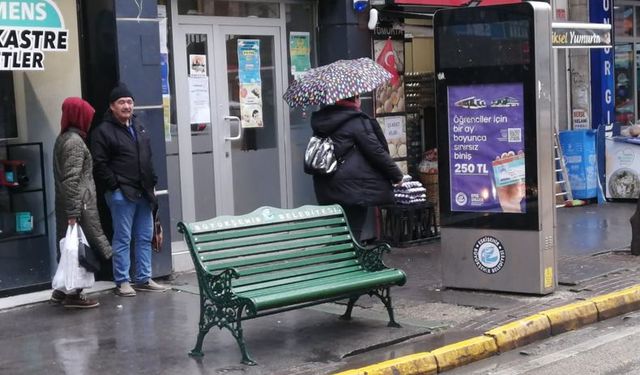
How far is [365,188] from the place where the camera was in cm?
838

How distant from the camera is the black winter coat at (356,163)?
835 cm

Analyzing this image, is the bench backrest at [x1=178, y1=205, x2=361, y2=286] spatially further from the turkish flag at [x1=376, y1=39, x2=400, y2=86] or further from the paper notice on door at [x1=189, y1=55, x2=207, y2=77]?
the turkish flag at [x1=376, y1=39, x2=400, y2=86]

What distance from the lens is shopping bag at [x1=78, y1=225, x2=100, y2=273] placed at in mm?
7895

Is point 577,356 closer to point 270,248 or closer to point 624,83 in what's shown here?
point 270,248

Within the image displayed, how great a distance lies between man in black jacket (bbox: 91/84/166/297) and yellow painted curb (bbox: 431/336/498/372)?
124 inches

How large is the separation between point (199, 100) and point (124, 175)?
72.3 inches

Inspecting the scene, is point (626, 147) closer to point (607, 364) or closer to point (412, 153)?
point (412, 153)

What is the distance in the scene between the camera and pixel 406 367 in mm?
6418

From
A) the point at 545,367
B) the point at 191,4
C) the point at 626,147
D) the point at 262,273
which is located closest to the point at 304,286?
the point at 262,273

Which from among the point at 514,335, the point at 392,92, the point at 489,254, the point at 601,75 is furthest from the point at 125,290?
the point at 601,75

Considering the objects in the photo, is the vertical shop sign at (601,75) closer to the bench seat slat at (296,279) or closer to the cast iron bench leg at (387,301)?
the cast iron bench leg at (387,301)

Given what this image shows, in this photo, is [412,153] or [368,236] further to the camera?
[412,153]

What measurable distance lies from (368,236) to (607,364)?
491 cm

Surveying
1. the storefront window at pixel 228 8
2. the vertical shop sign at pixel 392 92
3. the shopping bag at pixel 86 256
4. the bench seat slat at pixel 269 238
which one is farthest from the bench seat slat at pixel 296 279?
the vertical shop sign at pixel 392 92
